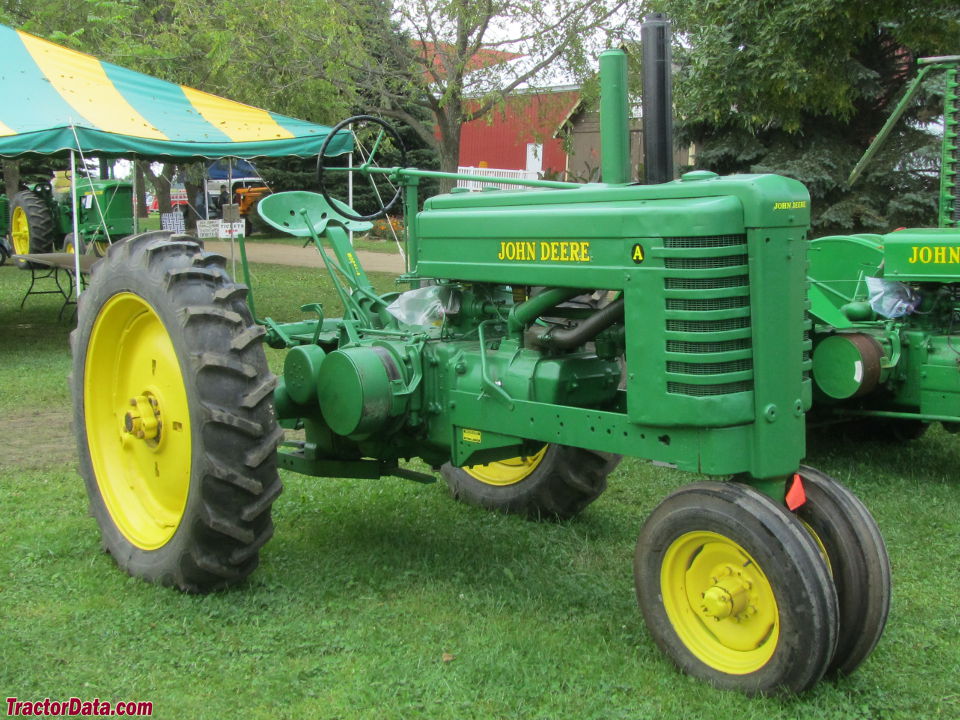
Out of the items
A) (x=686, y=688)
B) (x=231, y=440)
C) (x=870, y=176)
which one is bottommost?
(x=686, y=688)

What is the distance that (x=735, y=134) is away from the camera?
46.2ft

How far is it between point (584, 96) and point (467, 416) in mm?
9793

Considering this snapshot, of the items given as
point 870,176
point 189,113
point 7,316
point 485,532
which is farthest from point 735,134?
point 485,532

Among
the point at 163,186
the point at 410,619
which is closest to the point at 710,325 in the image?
Answer: the point at 410,619

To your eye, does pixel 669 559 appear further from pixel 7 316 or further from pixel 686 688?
pixel 7 316

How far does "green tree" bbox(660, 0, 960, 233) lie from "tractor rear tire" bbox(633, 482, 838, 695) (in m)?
7.62

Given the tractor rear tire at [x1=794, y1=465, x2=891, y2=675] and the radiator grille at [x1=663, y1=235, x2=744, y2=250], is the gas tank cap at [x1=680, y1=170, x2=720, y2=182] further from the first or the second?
the tractor rear tire at [x1=794, y1=465, x2=891, y2=675]

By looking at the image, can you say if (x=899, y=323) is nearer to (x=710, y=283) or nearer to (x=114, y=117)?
(x=710, y=283)

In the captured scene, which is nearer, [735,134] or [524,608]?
[524,608]

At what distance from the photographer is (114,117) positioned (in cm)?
979

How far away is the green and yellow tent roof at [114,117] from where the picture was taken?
915 cm

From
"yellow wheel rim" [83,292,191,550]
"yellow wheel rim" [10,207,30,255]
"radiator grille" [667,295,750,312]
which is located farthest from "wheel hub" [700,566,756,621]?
"yellow wheel rim" [10,207,30,255]

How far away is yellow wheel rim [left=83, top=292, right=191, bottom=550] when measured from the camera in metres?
4.10

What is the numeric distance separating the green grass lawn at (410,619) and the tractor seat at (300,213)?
140 cm
